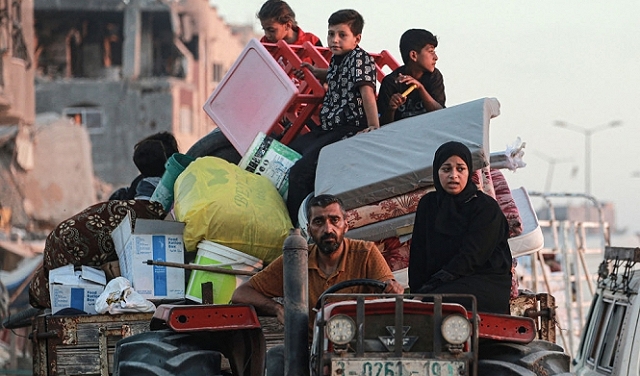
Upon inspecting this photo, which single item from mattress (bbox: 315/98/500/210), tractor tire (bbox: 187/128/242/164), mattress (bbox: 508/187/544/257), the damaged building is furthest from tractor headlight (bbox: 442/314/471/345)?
the damaged building

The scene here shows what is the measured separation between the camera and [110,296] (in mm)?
8773

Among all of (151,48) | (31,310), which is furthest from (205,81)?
(31,310)

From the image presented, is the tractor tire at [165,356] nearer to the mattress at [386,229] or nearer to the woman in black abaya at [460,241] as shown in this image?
the woman in black abaya at [460,241]

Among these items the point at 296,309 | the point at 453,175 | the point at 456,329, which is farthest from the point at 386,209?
the point at 456,329

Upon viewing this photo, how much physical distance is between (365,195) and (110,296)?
187 centimetres

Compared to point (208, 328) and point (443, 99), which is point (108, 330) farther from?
point (443, 99)

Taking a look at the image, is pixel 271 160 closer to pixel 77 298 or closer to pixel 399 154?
pixel 399 154

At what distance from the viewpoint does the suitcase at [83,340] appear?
8.59 m

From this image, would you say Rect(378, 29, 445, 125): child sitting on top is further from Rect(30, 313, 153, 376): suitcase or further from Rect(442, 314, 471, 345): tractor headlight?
Rect(442, 314, 471, 345): tractor headlight

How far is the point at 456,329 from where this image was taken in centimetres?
620

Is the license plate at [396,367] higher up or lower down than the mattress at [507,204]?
lower down

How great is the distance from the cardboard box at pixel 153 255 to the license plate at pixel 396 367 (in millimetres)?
3085

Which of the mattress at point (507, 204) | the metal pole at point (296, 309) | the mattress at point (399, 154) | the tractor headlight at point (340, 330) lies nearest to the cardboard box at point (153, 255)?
the mattress at point (399, 154)

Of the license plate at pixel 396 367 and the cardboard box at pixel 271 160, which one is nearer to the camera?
the license plate at pixel 396 367
